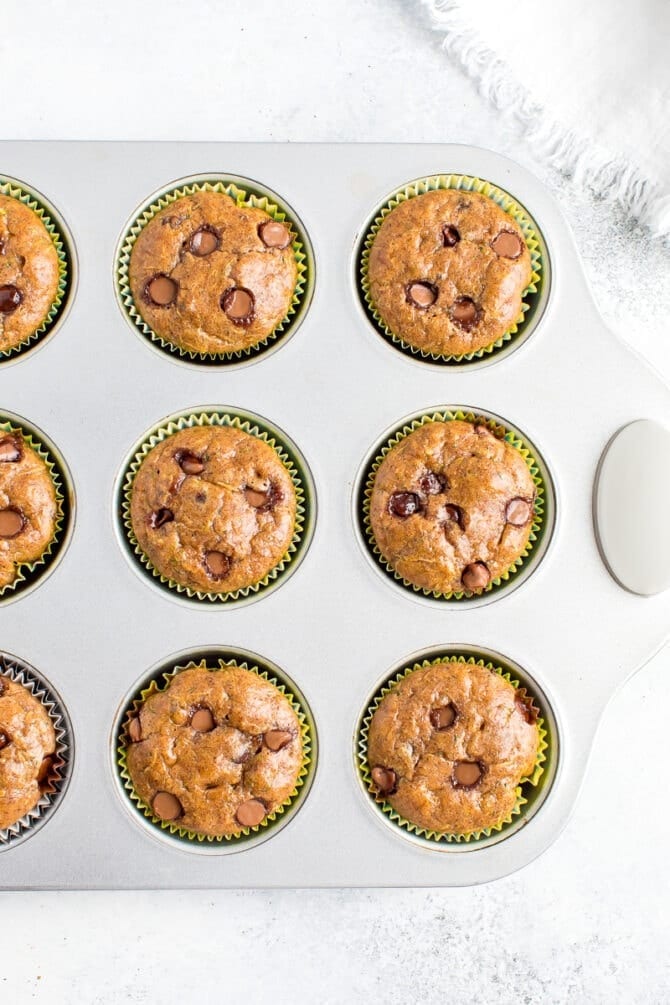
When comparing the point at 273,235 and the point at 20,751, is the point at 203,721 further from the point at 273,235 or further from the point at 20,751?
the point at 273,235

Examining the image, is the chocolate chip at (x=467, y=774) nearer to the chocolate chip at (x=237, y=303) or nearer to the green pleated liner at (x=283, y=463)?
the green pleated liner at (x=283, y=463)

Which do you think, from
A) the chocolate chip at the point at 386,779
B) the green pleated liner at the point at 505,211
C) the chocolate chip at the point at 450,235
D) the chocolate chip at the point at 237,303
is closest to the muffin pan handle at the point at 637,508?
the green pleated liner at the point at 505,211

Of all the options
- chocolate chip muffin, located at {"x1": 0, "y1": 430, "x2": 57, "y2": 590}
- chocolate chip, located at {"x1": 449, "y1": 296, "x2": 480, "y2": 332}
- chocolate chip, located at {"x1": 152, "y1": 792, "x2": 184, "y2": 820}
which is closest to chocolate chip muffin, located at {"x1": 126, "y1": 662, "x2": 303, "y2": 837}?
chocolate chip, located at {"x1": 152, "y1": 792, "x2": 184, "y2": 820}

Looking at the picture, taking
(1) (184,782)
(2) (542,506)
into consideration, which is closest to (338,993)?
(1) (184,782)

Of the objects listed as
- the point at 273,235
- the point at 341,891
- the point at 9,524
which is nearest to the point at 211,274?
the point at 273,235

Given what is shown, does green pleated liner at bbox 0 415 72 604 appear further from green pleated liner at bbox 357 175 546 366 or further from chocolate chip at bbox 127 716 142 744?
green pleated liner at bbox 357 175 546 366

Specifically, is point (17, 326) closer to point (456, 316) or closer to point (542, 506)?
point (456, 316)

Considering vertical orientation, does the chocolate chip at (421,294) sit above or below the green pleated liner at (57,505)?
above
